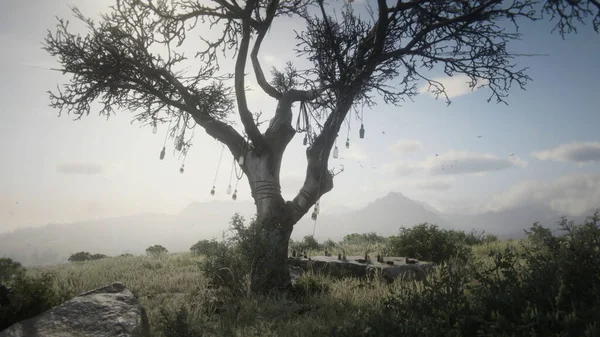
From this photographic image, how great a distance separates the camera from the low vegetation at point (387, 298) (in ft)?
9.98

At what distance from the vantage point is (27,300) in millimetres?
5523

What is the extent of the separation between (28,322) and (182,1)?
7254 millimetres

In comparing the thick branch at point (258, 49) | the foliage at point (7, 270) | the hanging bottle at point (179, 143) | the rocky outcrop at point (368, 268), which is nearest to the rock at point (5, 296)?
the foliage at point (7, 270)

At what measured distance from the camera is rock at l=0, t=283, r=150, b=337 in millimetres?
4539

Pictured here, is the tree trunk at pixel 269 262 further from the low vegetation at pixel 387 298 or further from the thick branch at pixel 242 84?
the thick branch at pixel 242 84

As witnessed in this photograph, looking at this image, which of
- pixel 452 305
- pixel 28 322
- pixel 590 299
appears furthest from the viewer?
pixel 28 322

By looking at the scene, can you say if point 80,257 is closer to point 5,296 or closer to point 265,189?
point 5,296

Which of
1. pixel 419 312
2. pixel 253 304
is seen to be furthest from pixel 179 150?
pixel 419 312

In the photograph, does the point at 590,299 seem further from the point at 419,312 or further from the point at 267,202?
the point at 267,202

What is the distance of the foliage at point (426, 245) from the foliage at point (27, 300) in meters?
10.1

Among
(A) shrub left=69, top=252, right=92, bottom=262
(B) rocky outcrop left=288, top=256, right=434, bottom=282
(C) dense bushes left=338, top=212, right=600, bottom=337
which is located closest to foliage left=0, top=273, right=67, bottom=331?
(C) dense bushes left=338, top=212, right=600, bottom=337

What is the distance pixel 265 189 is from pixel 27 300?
16.0ft

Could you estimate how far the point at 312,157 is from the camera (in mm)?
8289

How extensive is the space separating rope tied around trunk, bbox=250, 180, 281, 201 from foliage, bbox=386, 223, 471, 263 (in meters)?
6.11
